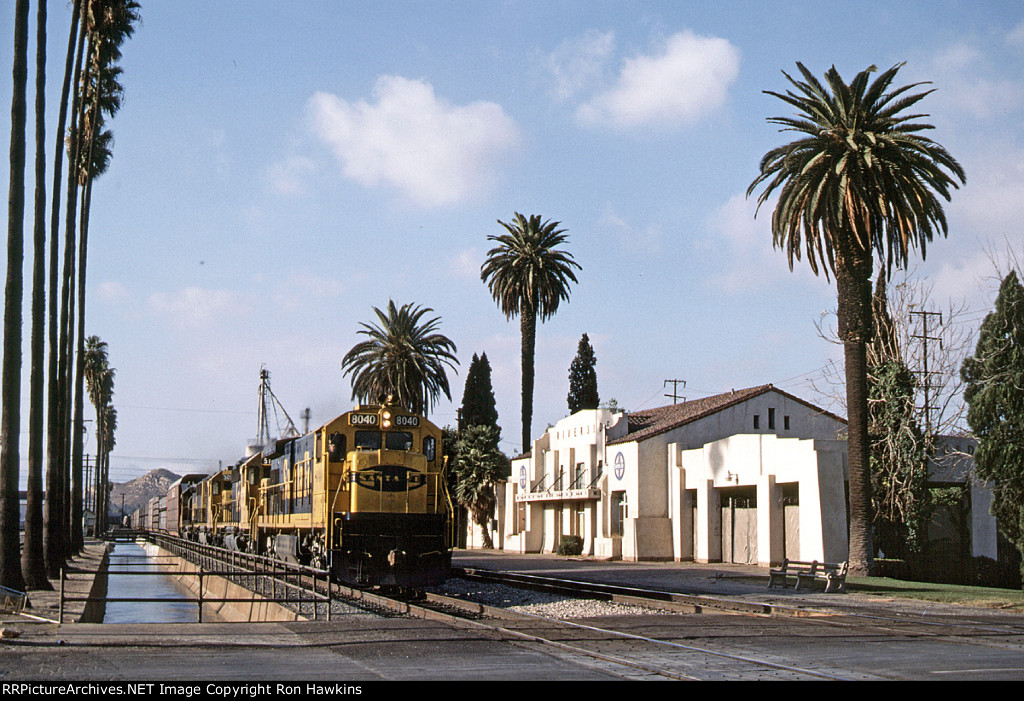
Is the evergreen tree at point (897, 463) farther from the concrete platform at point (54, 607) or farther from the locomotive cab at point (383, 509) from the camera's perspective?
the concrete platform at point (54, 607)

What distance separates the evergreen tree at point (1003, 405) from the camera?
25938 mm

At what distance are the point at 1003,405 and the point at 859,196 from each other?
8.11 metres

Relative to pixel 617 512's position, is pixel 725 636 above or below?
above

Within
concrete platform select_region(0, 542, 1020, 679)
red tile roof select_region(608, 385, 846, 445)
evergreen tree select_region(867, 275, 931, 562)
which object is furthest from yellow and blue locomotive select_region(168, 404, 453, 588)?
red tile roof select_region(608, 385, 846, 445)

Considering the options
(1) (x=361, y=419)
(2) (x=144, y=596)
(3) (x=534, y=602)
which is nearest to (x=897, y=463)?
(3) (x=534, y=602)

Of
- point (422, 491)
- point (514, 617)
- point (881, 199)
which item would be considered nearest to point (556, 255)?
point (881, 199)

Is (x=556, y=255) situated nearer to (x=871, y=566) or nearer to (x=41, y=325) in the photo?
(x=871, y=566)

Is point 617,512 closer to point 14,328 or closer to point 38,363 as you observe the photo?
point 38,363

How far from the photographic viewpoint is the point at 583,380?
247 feet

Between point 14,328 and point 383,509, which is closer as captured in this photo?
point 14,328

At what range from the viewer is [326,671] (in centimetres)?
1112

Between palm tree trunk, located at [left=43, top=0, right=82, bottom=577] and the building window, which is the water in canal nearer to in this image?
palm tree trunk, located at [left=43, top=0, right=82, bottom=577]

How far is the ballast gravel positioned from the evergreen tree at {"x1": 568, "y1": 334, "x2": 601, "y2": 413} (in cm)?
4669

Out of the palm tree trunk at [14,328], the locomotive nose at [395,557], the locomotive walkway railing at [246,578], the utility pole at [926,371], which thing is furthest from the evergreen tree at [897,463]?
the palm tree trunk at [14,328]
